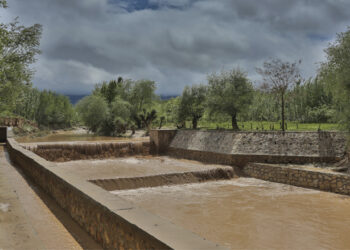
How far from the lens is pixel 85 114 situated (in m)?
43.8

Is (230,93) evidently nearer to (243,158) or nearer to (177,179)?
(243,158)

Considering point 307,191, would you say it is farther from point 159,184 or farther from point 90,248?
point 90,248

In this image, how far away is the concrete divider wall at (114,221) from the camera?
3.17 meters

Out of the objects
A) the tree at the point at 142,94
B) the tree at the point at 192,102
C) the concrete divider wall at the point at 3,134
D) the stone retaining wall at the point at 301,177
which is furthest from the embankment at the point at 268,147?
the tree at the point at 142,94

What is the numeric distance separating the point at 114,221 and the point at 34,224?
98.8 inches

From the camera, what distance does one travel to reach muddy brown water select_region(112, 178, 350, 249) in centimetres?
805

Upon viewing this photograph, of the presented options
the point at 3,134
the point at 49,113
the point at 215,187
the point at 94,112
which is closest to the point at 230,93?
the point at 215,187

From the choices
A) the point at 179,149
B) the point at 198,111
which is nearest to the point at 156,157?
the point at 179,149

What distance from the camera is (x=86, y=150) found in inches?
858

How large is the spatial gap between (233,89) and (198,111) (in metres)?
8.24

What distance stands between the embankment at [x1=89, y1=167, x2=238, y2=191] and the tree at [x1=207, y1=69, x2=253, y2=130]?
28.7 feet

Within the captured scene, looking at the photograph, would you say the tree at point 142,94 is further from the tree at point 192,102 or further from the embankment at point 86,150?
the embankment at point 86,150

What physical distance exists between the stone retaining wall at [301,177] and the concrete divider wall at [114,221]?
10.5 metres

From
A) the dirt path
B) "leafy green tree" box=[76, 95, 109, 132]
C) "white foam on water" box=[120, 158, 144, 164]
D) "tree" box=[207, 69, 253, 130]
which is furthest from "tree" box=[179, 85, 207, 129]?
the dirt path
